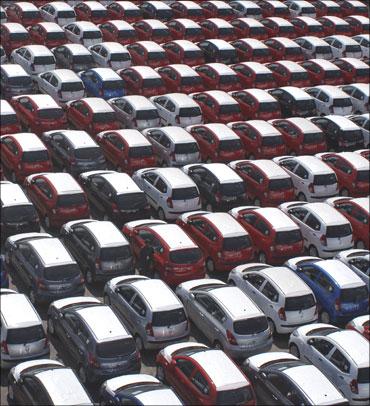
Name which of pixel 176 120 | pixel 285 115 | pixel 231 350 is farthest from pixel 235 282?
pixel 285 115

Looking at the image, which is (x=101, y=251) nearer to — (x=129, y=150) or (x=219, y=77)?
(x=129, y=150)

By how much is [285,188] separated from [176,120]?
612 cm

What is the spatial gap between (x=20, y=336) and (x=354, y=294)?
9136 millimetres

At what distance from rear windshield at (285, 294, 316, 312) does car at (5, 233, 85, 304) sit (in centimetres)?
523

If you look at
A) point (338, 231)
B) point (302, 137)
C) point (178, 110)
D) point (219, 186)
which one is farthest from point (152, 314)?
point (302, 137)

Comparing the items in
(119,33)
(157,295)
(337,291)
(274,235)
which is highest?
(119,33)

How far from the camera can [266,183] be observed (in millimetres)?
28828

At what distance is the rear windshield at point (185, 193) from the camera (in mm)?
27141

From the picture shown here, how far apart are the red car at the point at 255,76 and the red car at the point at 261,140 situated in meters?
5.96

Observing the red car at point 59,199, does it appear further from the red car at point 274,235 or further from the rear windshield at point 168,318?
the rear windshield at point 168,318

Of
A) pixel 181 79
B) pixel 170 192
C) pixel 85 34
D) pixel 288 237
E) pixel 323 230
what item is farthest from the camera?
pixel 85 34

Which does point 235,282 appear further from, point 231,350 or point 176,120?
point 176,120

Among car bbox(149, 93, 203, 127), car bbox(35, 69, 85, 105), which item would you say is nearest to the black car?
car bbox(149, 93, 203, 127)

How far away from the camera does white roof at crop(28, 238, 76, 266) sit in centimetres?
2205
